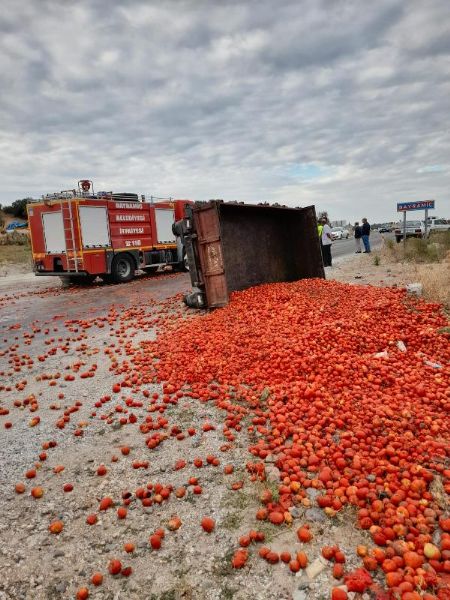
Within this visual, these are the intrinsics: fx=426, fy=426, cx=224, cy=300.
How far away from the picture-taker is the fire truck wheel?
55.9 ft

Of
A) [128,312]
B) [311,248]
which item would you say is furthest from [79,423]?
[311,248]

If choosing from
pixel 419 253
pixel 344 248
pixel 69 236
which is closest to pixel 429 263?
pixel 419 253

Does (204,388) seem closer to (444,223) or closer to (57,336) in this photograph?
(57,336)

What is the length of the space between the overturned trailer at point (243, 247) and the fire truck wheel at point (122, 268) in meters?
7.23

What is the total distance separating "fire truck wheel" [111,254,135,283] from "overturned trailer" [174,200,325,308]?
7.23m

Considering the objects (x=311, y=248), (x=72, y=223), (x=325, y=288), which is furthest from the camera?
(x=72, y=223)

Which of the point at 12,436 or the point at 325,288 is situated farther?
the point at 325,288

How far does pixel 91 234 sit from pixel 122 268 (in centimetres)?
228

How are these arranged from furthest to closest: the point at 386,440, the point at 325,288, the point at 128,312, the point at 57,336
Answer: the point at 128,312
the point at 325,288
the point at 57,336
the point at 386,440

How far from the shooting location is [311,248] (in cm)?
1144

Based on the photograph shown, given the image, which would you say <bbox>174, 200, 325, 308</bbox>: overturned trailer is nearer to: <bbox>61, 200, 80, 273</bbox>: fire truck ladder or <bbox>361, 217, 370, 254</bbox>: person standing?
<bbox>61, 200, 80, 273</bbox>: fire truck ladder

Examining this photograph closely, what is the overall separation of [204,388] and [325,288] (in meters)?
5.26

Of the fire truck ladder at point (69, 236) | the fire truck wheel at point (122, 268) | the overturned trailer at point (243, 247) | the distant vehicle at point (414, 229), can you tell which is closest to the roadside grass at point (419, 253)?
the overturned trailer at point (243, 247)

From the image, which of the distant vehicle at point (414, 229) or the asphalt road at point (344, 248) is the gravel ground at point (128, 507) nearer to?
the asphalt road at point (344, 248)
